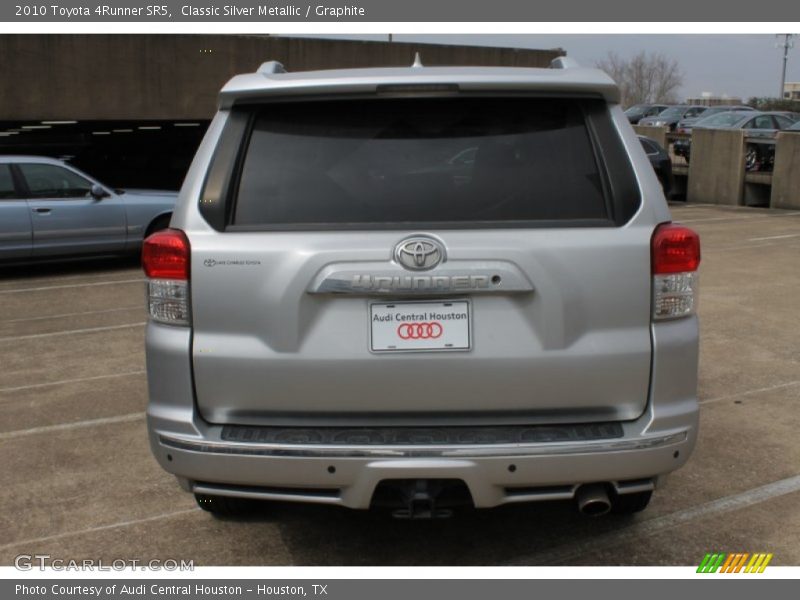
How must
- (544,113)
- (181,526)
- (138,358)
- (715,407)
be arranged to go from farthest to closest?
(138,358)
(715,407)
(181,526)
(544,113)

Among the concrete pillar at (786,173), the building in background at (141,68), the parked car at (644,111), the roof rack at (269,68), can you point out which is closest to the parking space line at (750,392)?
the roof rack at (269,68)

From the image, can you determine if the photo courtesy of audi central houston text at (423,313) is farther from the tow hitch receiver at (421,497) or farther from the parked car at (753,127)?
the parked car at (753,127)

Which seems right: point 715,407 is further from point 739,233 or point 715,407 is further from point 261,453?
point 739,233

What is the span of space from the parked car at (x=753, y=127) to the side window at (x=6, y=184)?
1640 centimetres

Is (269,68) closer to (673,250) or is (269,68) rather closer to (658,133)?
(673,250)

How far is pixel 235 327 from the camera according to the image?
3.15m

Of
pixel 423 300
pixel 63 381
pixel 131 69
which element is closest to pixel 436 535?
pixel 423 300

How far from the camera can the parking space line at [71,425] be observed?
5340 millimetres

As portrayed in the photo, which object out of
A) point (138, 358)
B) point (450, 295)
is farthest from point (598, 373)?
point (138, 358)

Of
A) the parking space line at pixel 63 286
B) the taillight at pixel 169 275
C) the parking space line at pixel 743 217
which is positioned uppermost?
the taillight at pixel 169 275

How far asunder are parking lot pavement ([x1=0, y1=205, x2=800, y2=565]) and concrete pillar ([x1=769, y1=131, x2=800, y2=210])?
43.7ft

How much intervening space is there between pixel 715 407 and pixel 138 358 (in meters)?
4.27

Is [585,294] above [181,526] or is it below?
above

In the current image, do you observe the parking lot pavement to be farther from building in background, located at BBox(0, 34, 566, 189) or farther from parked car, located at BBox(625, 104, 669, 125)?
parked car, located at BBox(625, 104, 669, 125)
